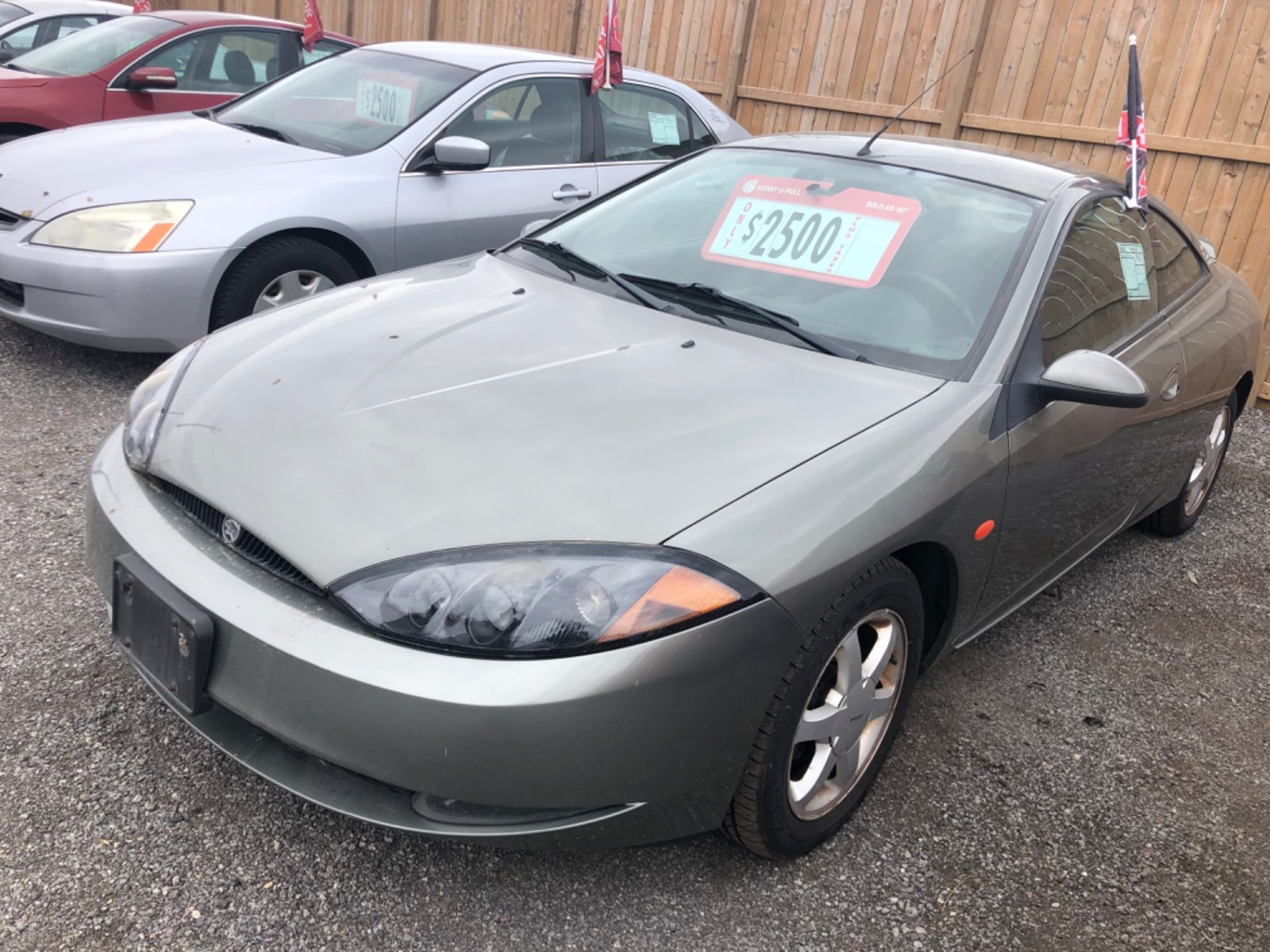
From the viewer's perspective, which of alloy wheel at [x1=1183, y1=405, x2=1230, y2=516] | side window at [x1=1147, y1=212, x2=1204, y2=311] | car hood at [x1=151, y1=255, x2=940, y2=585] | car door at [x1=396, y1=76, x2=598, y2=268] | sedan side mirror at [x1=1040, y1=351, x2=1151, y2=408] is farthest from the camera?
car door at [x1=396, y1=76, x2=598, y2=268]

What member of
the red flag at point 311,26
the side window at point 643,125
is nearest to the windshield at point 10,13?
the red flag at point 311,26

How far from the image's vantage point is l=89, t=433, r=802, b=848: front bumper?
168cm

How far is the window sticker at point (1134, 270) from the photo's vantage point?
3159 millimetres

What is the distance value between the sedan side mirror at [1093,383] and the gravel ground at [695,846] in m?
0.98

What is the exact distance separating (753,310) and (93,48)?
5974 mm

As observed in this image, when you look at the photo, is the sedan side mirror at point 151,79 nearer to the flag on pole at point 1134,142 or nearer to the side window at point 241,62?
the side window at point 241,62

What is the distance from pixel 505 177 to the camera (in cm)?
500

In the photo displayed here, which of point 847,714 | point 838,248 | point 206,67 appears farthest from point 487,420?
point 206,67

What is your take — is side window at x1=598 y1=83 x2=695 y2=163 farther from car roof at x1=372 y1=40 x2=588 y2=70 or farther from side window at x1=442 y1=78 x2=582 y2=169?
car roof at x1=372 y1=40 x2=588 y2=70

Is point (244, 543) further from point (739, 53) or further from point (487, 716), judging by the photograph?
point (739, 53)

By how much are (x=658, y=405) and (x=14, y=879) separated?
1.55 meters

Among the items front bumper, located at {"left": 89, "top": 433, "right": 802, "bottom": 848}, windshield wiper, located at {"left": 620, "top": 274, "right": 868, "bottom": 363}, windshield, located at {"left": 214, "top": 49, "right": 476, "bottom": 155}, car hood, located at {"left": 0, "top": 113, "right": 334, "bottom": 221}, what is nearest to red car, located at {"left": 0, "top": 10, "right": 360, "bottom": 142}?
windshield, located at {"left": 214, "top": 49, "right": 476, "bottom": 155}

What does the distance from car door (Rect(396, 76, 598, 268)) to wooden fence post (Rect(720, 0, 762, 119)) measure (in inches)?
135

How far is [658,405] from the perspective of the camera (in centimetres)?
220
